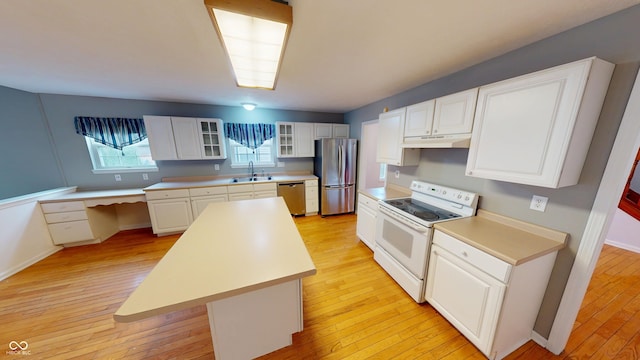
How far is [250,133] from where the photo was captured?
150 inches

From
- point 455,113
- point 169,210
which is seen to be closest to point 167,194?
point 169,210

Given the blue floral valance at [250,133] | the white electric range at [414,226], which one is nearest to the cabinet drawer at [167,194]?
the blue floral valance at [250,133]

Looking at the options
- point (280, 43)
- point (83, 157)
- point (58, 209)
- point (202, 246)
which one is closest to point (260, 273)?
point (202, 246)

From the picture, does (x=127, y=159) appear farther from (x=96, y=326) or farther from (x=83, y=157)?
(x=96, y=326)

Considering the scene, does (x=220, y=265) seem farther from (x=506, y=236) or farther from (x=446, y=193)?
(x=446, y=193)

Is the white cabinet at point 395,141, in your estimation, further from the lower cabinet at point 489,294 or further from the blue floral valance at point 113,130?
the blue floral valance at point 113,130

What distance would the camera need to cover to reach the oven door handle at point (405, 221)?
5.62 ft

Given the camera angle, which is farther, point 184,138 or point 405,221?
point 184,138

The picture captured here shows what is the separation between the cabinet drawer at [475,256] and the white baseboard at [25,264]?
4.85 m

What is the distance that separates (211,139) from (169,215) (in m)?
1.52

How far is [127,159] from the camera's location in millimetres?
3297

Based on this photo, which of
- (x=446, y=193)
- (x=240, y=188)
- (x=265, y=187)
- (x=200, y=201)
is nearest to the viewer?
(x=446, y=193)

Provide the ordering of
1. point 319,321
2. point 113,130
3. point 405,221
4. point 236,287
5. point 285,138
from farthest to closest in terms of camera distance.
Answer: point 285,138, point 113,130, point 405,221, point 319,321, point 236,287

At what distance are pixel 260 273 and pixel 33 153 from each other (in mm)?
4415
